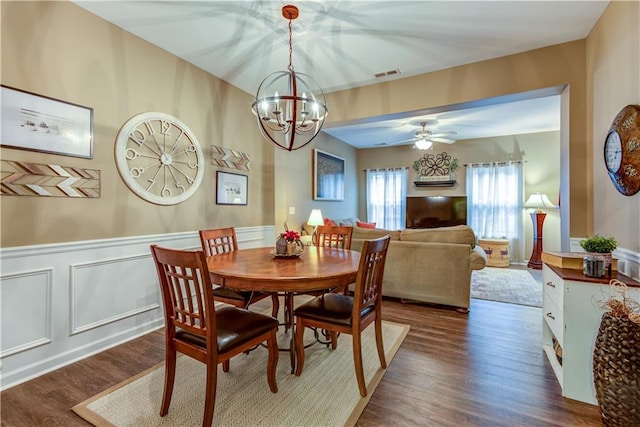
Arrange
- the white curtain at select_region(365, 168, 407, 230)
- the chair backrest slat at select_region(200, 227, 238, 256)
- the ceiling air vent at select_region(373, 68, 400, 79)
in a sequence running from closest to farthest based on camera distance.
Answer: the chair backrest slat at select_region(200, 227, 238, 256), the ceiling air vent at select_region(373, 68, 400, 79), the white curtain at select_region(365, 168, 407, 230)

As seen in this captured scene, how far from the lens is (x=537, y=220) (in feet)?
18.4

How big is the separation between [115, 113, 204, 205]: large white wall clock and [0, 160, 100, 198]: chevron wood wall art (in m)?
0.28

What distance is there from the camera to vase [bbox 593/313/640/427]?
1.42 m

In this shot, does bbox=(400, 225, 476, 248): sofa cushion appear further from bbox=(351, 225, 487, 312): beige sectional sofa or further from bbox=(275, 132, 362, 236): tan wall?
bbox=(275, 132, 362, 236): tan wall

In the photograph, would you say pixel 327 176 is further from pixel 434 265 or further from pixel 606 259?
pixel 606 259

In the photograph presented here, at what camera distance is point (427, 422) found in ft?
5.22

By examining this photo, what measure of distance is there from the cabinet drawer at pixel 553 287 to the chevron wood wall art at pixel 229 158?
3.40 metres

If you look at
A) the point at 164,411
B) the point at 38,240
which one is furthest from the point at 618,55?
the point at 38,240

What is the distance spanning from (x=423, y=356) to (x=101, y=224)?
2835mm

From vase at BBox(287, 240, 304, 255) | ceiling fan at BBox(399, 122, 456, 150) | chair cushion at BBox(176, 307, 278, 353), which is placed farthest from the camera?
ceiling fan at BBox(399, 122, 456, 150)

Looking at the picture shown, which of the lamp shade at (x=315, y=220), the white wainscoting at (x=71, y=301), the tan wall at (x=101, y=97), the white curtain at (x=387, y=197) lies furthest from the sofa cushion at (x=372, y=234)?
the white curtain at (x=387, y=197)

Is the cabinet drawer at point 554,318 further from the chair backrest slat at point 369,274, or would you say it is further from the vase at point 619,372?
the chair backrest slat at point 369,274

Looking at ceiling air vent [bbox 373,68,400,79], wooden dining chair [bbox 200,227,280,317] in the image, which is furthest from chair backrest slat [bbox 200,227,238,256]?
ceiling air vent [bbox 373,68,400,79]

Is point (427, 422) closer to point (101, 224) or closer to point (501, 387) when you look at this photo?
point (501, 387)
